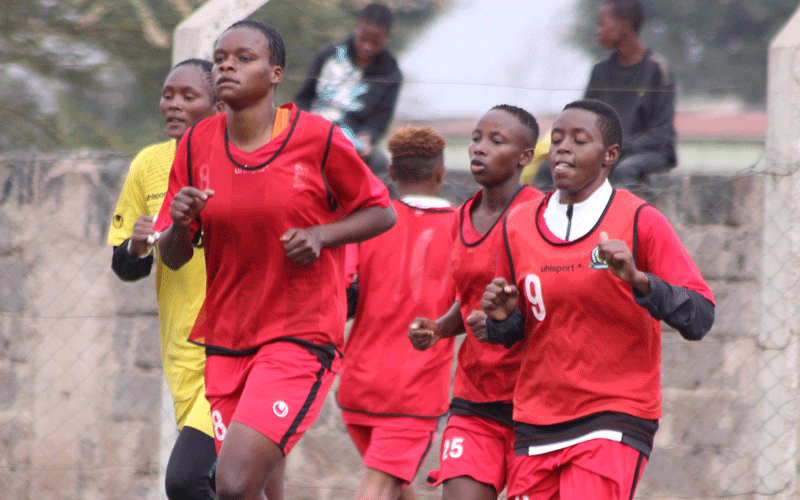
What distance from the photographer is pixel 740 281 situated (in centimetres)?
548

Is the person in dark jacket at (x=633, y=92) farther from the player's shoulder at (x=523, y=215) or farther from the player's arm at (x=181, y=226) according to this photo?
the player's arm at (x=181, y=226)

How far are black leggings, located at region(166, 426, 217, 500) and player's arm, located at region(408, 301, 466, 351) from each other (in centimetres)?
94

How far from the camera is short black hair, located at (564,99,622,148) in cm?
361

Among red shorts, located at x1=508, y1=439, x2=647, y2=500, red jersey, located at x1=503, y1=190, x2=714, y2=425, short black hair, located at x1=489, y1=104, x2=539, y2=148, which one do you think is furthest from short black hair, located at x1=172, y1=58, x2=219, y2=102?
red shorts, located at x1=508, y1=439, x2=647, y2=500

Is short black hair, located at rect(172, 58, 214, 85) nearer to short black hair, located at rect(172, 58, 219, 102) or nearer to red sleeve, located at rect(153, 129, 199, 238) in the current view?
short black hair, located at rect(172, 58, 219, 102)

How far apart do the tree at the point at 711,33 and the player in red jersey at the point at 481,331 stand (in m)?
13.9

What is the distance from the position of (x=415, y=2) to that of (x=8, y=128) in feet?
13.4

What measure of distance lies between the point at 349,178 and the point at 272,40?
2.01ft

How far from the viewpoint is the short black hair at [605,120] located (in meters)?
3.61

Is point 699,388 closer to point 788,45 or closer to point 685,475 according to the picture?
point 685,475

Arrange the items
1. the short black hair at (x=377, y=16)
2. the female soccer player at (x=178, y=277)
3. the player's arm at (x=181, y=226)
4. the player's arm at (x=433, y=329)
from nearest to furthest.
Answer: the player's arm at (x=181, y=226), the player's arm at (x=433, y=329), the female soccer player at (x=178, y=277), the short black hair at (x=377, y=16)

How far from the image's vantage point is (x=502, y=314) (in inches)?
138

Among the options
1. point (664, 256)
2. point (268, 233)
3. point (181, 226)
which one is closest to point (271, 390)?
point (268, 233)

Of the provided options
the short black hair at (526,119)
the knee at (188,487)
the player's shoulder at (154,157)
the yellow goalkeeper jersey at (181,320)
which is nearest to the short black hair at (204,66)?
the player's shoulder at (154,157)
